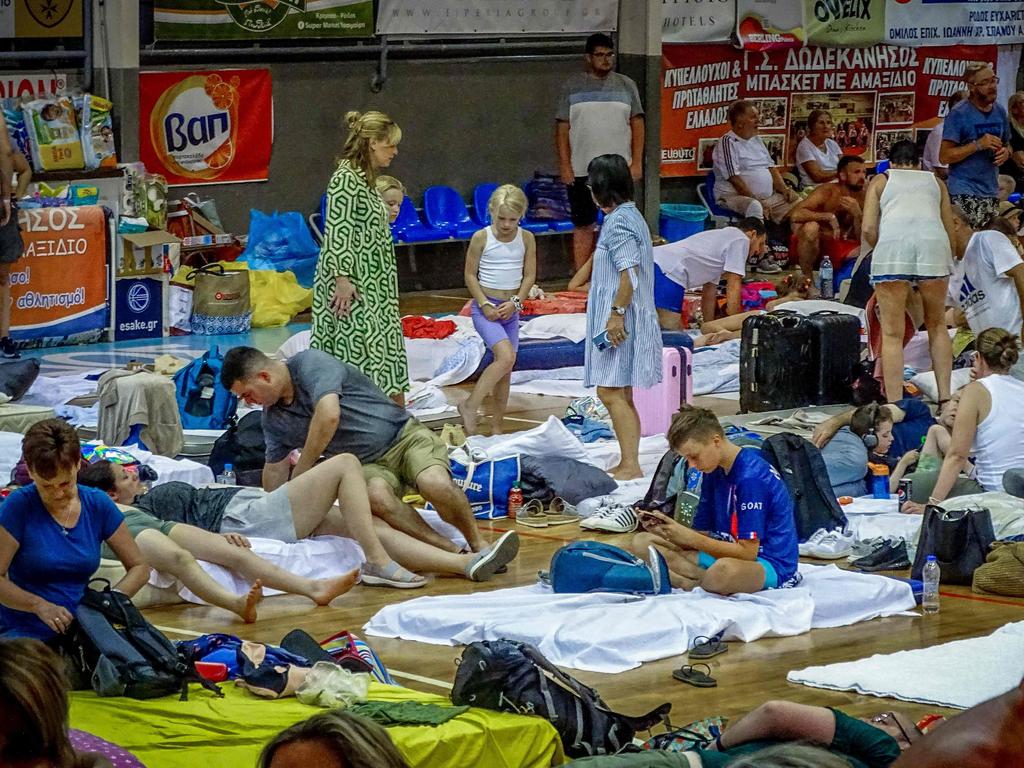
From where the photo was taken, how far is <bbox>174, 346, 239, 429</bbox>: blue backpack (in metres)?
9.75

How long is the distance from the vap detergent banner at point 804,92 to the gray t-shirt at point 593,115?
187 centimetres

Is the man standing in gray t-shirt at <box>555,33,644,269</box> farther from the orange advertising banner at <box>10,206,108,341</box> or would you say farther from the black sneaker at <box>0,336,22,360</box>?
the black sneaker at <box>0,336,22,360</box>

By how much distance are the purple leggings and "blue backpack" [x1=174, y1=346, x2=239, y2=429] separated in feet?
4.86

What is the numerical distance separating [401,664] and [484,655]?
0.98 metres

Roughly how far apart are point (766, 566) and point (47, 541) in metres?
2.71

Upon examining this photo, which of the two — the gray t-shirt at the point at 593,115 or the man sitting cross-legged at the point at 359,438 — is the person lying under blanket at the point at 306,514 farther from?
the gray t-shirt at the point at 593,115

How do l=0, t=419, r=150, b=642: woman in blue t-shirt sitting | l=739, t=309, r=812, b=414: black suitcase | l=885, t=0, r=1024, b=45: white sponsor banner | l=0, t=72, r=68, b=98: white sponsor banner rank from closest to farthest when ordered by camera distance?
l=0, t=419, r=150, b=642: woman in blue t-shirt sitting
l=739, t=309, r=812, b=414: black suitcase
l=0, t=72, r=68, b=98: white sponsor banner
l=885, t=0, r=1024, b=45: white sponsor banner

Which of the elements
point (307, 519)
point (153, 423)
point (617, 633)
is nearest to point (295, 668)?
point (617, 633)

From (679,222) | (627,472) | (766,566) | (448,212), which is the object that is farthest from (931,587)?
(679,222)

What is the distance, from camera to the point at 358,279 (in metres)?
9.12

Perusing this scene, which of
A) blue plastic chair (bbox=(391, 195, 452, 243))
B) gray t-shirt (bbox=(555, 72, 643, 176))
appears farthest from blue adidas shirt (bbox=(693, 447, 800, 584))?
gray t-shirt (bbox=(555, 72, 643, 176))

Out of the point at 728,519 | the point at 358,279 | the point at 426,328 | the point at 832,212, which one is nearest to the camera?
the point at 728,519

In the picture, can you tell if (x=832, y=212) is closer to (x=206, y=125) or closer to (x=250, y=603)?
(x=206, y=125)

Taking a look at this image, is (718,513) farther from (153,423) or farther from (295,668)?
(153,423)
